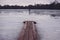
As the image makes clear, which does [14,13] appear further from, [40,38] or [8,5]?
[40,38]

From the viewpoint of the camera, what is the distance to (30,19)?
168 centimetres

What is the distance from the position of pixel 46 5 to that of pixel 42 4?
0.21 feet

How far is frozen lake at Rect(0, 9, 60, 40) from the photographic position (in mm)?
1295

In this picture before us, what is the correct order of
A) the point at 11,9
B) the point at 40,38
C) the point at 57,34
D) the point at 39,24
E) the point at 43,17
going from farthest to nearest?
the point at 11,9 → the point at 43,17 → the point at 39,24 → the point at 57,34 → the point at 40,38

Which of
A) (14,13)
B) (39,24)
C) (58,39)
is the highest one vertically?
(14,13)

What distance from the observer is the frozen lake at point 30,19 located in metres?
1.29

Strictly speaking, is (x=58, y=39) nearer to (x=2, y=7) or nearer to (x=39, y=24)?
(x=39, y=24)

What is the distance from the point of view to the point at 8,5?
79.0 inches

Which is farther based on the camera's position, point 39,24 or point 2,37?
point 39,24

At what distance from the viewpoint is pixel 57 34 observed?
133cm

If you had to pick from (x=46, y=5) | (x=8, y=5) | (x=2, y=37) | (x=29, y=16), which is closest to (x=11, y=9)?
(x=8, y=5)

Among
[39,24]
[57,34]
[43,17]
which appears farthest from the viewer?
[43,17]

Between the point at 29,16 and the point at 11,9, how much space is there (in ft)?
1.21

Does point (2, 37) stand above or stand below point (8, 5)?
below
